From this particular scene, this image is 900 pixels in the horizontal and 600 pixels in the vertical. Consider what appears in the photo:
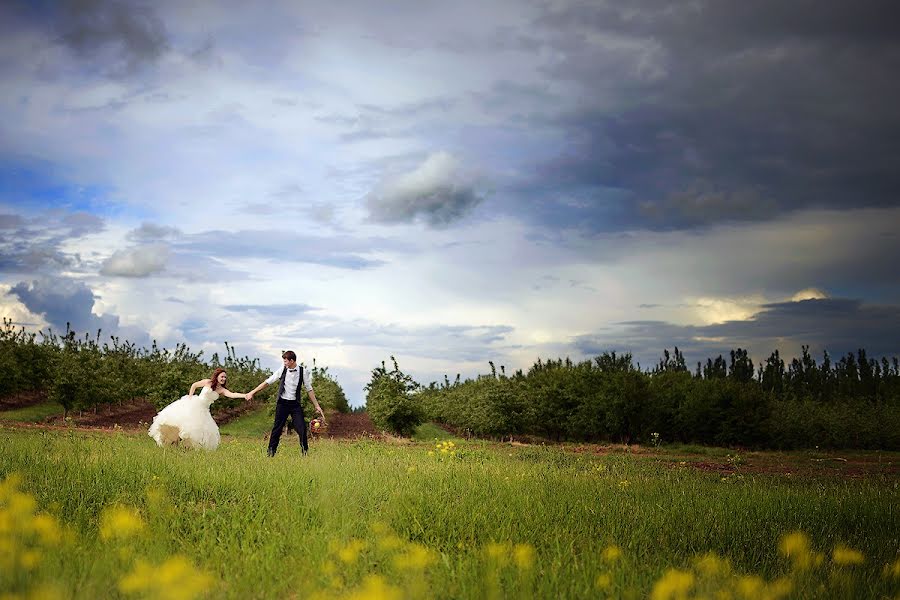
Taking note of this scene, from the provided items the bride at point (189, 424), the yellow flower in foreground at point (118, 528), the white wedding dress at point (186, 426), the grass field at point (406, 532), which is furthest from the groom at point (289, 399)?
the yellow flower in foreground at point (118, 528)

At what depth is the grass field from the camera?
461 centimetres

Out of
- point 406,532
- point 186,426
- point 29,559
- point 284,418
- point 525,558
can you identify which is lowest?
point 406,532

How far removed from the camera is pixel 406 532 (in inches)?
258

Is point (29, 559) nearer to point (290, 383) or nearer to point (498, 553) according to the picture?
point (498, 553)

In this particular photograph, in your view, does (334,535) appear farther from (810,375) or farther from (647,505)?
(810,375)

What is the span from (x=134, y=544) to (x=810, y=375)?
93.5m

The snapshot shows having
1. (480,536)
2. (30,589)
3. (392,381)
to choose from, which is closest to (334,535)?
(480,536)

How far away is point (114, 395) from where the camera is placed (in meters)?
33.9

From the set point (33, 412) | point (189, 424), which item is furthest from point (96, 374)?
point (189, 424)

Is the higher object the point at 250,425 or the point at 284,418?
the point at 284,418

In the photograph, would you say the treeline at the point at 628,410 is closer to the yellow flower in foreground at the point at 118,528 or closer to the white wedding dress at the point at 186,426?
the white wedding dress at the point at 186,426

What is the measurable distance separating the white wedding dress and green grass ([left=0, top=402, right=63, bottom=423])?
2002 centimetres

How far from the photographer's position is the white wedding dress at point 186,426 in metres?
14.4

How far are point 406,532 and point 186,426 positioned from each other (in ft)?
30.9
